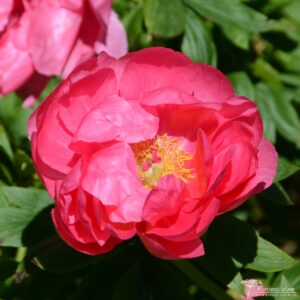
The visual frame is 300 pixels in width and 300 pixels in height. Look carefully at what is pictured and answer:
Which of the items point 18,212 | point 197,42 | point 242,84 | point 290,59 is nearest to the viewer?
point 18,212

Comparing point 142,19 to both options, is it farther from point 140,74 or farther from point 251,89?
point 140,74

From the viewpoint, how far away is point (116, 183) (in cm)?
95

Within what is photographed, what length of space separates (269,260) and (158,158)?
0.23 meters

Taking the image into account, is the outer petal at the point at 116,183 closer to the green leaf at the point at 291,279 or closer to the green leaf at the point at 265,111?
the green leaf at the point at 291,279

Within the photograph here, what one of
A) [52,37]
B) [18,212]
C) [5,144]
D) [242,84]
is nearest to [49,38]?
[52,37]

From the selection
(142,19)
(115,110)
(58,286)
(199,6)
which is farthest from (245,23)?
(58,286)

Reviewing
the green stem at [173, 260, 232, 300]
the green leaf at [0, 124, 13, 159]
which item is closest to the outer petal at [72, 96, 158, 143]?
the green stem at [173, 260, 232, 300]

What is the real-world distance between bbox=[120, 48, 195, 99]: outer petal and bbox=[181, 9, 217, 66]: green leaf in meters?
0.42

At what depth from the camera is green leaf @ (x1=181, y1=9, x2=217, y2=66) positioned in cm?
139

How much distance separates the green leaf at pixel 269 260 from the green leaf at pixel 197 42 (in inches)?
18.3

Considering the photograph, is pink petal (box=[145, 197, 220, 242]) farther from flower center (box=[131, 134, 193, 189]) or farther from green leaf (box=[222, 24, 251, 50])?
green leaf (box=[222, 24, 251, 50])

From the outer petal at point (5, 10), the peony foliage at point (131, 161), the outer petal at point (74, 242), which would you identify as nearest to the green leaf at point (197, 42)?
the peony foliage at point (131, 161)

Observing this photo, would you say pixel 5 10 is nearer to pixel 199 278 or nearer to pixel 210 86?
pixel 210 86

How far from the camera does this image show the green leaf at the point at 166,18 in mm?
1255
